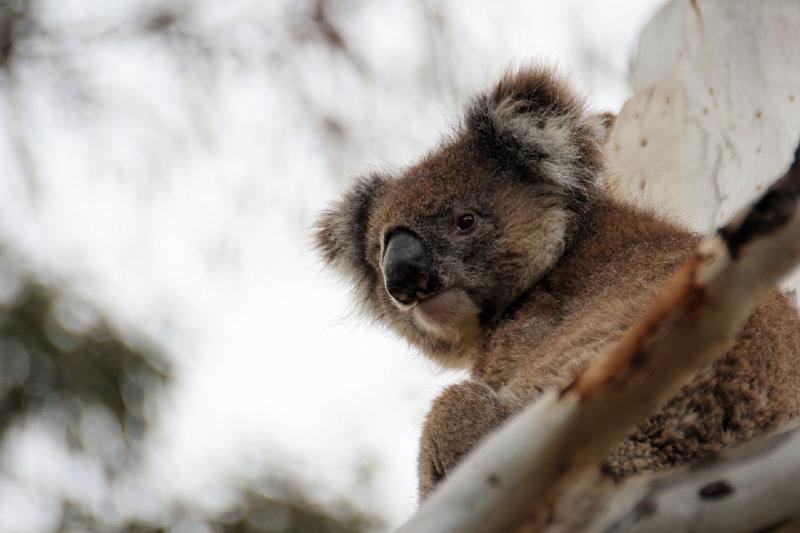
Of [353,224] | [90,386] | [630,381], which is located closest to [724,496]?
[630,381]

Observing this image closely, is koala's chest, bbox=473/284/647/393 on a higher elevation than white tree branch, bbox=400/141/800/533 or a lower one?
higher

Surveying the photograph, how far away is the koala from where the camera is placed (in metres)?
2.62

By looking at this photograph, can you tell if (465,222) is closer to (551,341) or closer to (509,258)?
(509,258)

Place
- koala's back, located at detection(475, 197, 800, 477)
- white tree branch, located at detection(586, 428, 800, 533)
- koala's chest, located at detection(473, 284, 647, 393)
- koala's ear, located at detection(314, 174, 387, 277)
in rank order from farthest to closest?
koala's ear, located at detection(314, 174, 387, 277), koala's chest, located at detection(473, 284, 647, 393), koala's back, located at detection(475, 197, 800, 477), white tree branch, located at detection(586, 428, 800, 533)

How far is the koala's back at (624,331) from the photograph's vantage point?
2199mm

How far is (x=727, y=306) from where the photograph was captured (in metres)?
1.54

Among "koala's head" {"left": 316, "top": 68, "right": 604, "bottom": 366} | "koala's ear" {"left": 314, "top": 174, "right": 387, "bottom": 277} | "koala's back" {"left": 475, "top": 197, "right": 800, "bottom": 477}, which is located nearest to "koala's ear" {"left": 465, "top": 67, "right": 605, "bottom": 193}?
"koala's head" {"left": 316, "top": 68, "right": 604, "bottom": 366}

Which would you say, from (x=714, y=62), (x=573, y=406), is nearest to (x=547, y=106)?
(x=714, y=62)

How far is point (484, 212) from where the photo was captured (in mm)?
Answer: 3623

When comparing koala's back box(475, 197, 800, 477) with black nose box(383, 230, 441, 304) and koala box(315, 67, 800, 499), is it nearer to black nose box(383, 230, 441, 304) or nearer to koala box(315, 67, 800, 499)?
koala box(315, 67, 800, 499)

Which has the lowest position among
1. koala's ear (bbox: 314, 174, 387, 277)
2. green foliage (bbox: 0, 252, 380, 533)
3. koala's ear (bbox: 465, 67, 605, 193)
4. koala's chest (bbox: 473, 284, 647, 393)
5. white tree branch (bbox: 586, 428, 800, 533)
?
white tree branch (bbox: 586, 428, 800, 533)

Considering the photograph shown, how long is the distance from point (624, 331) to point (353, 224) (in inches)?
74.7

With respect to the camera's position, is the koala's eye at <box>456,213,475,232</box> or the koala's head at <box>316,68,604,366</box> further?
the koala's eye at <box>456,213,475,232</box>

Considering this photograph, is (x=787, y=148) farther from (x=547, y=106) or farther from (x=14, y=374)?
(x=14, y=374)
